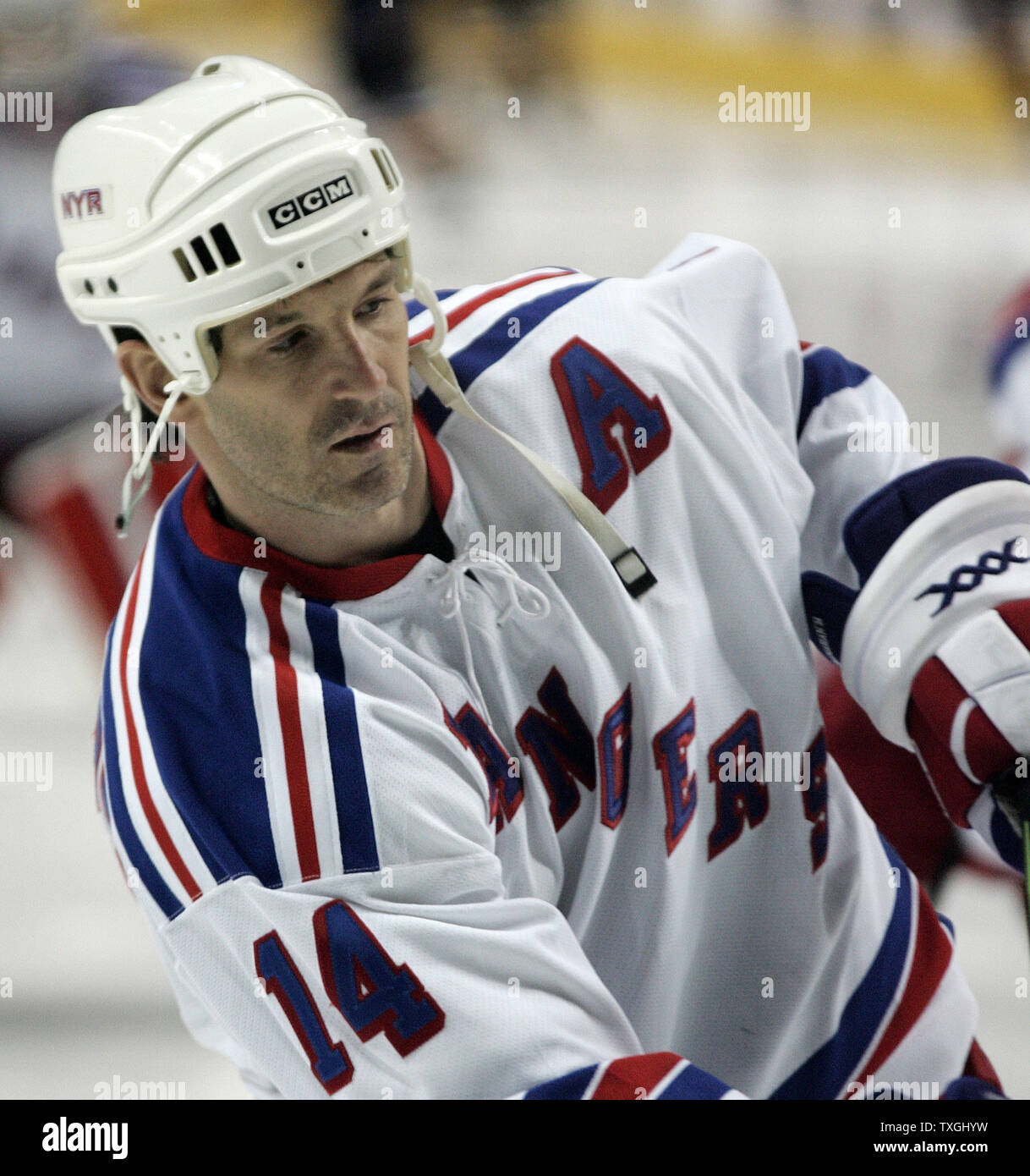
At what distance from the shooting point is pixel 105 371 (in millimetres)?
2170

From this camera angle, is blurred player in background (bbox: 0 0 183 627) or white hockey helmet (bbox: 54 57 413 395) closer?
white hockey helmet (bbox: 54 57 413 395)

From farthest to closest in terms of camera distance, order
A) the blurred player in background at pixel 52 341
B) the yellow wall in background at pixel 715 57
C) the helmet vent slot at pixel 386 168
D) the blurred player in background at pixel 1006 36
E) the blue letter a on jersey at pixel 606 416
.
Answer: the blurred player in background at pixel 1006 36, the yellow wall in background at pixel 715 57, the blurred player in background at pixel 52 341, the blue letter a on jersey at pixel 606 416, the helmet vent slot at pixel 386 168

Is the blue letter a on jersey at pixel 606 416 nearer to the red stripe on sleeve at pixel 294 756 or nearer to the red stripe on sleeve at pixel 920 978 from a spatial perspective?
the red stripe on sleeve at pixel 294 756

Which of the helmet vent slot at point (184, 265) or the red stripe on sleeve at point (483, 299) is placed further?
the red stripe on sleeve at point (483, 299)

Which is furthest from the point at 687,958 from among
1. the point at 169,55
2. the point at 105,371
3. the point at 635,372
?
the point at 169,55

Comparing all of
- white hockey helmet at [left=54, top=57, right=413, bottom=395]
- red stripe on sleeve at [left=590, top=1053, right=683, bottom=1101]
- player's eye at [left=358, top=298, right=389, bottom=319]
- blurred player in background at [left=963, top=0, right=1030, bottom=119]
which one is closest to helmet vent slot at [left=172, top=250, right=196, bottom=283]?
white hockey helmet at [left=54, top=57, right=413, bottom=395]

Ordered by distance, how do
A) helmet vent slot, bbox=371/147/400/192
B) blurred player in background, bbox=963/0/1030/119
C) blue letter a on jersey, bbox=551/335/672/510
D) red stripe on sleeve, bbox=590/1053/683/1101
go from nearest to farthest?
red stripe on sleeve, bbox=590/1053/683/1101, helmet vent slot, bbox=371/147/400/192, blue letter a on jersey, bbox=551/335/672/510, blurred player in background, bbox=963/0/1030/119

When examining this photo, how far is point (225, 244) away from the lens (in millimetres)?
862

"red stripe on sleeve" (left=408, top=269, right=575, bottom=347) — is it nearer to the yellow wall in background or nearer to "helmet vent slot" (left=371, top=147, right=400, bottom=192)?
"helmet vent slot" (left=371, top=147, right=400, bottom=192)

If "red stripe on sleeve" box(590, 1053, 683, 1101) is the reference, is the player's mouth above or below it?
above

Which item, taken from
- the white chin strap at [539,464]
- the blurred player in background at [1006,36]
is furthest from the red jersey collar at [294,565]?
the blurred player in background at [1006,36]

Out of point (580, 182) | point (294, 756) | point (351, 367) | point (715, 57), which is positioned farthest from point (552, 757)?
point (715, 57)

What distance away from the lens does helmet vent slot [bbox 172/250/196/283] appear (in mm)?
869

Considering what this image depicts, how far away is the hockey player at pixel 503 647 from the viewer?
34.3 inches
